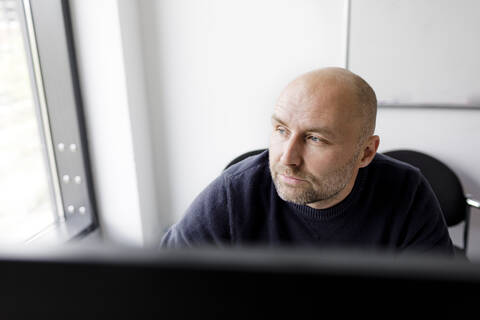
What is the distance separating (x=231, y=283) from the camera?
0.86 ft

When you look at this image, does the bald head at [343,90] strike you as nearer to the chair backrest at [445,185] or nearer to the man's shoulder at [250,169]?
the man's shoulder at [250,169]

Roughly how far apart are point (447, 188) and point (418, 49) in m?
Answer: 0.64

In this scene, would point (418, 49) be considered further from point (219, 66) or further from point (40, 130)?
point (40, 130)

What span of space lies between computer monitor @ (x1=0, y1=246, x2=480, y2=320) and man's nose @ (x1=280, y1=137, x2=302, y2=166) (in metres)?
0.86

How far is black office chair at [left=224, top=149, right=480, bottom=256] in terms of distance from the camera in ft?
6.02

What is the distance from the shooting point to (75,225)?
2.10 m

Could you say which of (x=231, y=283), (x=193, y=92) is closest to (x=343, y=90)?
(x=231, y=283)

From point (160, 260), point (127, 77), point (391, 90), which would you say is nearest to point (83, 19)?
point (127, 77)

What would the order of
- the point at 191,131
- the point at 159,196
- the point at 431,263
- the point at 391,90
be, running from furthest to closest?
1. the point at 159,196
2. the point at 191,131
3. the point at 391,90
4. the point at 431,263

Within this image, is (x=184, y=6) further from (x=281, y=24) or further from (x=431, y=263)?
(x=431, y=263)

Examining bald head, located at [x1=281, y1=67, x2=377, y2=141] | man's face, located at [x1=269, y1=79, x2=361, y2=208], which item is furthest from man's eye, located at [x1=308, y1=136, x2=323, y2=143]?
bald head, located at [x1=281, y1=67, x2=377, y2=141]

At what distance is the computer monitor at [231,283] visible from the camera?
0.25 metres

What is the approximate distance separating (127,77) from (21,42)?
0.47m

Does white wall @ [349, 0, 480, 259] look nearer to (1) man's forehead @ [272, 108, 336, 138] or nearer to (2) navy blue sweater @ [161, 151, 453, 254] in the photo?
(2) navy blue sweater @ [161, 151, 453, 254]
